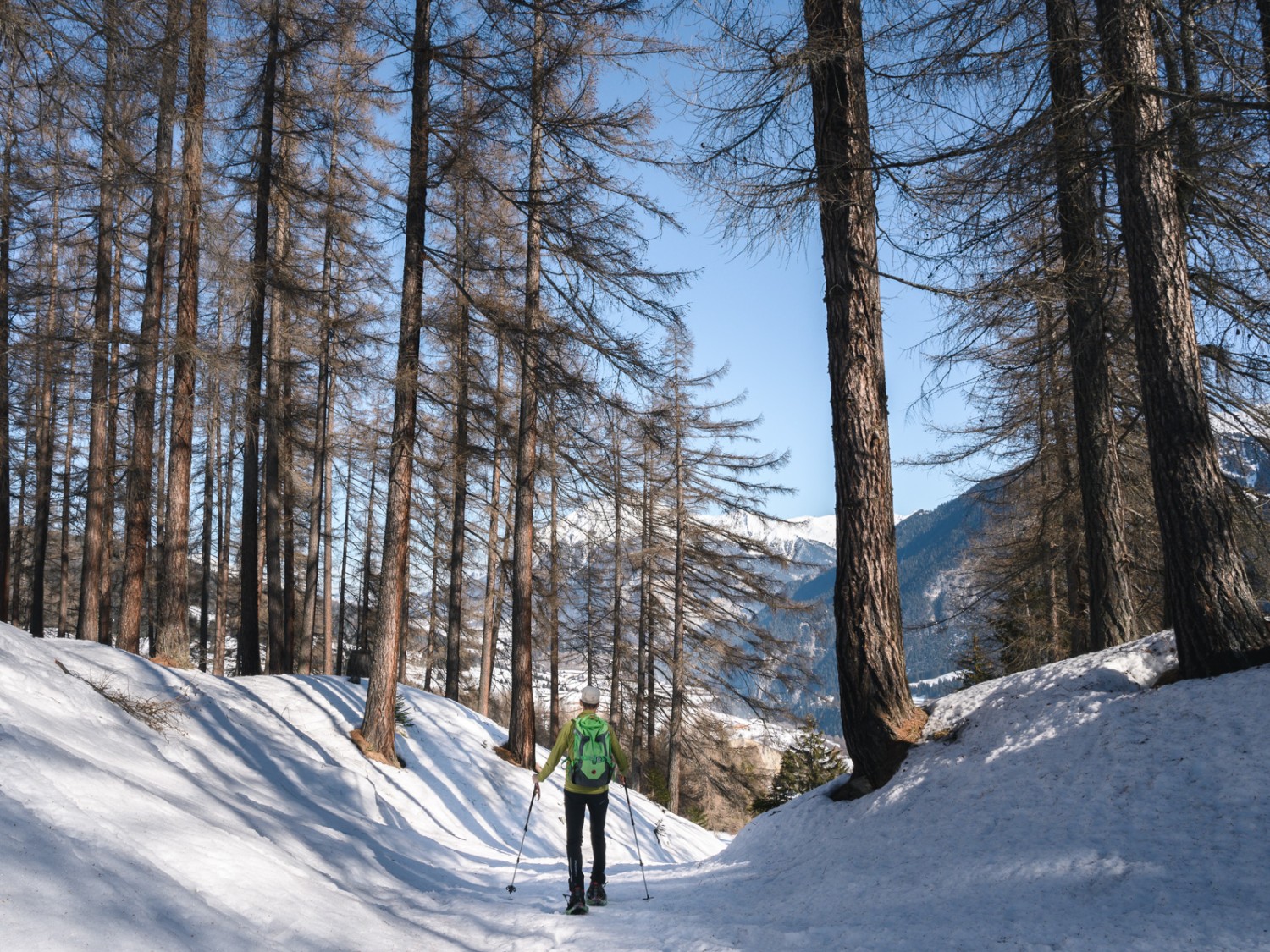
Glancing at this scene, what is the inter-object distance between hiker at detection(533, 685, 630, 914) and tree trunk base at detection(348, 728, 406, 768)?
5.59 meters

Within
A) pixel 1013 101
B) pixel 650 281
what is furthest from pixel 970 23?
pixel 650 281

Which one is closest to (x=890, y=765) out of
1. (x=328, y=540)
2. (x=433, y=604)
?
(x=328, y=540)

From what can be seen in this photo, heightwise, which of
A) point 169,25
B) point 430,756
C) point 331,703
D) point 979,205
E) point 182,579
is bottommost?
point 430,756

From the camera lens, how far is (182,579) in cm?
1145

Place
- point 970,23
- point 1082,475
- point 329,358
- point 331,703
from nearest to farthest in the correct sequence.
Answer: point 970,23, point 1082,475, point 331,703, point 329,358

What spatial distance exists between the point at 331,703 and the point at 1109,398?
11671mm

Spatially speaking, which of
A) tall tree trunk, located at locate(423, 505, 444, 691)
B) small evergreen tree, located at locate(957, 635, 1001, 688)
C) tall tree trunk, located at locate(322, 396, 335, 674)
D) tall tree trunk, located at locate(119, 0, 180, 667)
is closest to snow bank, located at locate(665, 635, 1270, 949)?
tall tree trunk, located at locate(119, 0, 180, 667)

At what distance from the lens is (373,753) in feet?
35.1

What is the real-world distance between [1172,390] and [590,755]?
5104mm

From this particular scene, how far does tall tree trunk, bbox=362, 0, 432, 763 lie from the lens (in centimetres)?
1027

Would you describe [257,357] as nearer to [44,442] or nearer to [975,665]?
[44,442]

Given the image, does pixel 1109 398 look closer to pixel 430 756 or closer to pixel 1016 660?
pixel 1016 660

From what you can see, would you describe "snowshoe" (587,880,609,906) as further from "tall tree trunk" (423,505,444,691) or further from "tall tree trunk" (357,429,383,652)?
"tall tree trunk" (357,429,383,652)

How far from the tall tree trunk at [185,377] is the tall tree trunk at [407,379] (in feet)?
10.4
